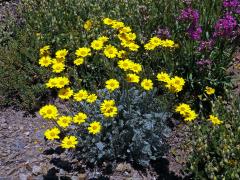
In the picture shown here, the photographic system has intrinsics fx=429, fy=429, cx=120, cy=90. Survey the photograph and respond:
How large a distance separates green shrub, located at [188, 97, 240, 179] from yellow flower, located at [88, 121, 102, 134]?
950 mm

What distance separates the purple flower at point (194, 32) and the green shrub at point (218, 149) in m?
0.86

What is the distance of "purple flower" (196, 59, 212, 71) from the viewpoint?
16.3ft

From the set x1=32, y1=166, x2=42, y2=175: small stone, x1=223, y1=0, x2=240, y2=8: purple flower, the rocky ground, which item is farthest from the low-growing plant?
x1=223, y1=0, x2=240, y2=8: purple flower

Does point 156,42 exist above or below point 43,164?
above

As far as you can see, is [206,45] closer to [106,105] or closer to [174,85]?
[174,85]

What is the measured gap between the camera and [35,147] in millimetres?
4809

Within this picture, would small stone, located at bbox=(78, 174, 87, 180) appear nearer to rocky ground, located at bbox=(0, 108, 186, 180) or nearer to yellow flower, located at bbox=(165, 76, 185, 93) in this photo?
rocky ground, located at bbox=(0, 108, 186, 180)

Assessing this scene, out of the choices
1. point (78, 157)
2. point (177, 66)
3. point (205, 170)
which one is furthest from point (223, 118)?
point (78, 157)

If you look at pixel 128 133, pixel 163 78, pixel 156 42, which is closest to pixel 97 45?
pixel 156 42

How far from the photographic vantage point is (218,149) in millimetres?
4180

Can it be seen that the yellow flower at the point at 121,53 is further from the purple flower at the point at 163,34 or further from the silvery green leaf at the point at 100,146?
the silvery green leaf at the point at 100,146

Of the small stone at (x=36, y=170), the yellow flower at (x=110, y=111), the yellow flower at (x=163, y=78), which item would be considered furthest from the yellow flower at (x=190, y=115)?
the small stone at (x=36, y=170)

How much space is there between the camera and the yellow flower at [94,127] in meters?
4.15

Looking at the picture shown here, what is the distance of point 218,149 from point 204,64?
1.25 metres
